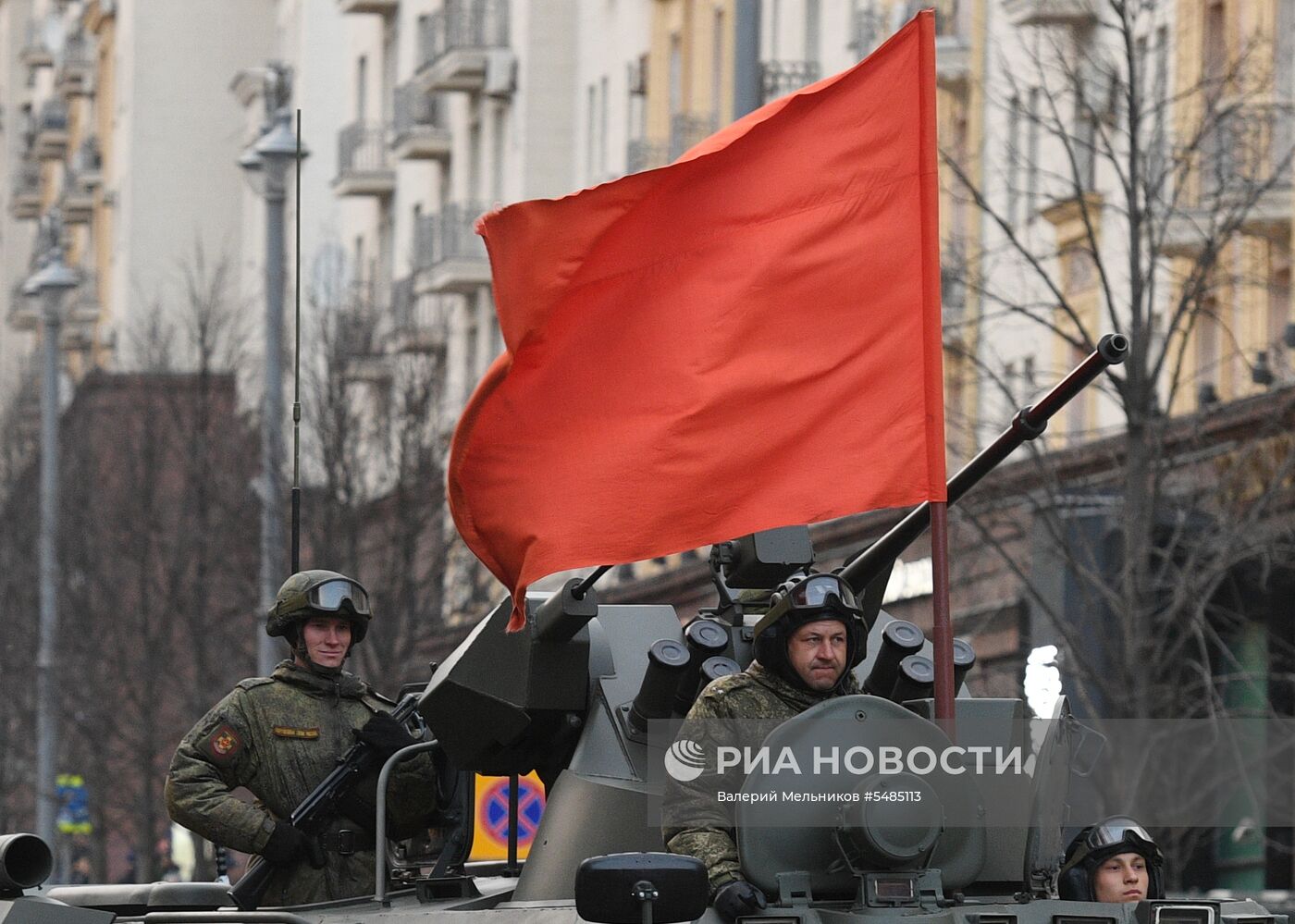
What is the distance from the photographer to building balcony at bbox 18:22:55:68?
252 ft

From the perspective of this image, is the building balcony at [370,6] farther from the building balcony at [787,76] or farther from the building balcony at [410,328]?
the building balcony at [787,76]

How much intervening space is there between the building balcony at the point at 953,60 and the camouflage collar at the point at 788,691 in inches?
839

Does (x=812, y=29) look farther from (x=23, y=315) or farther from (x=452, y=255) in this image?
(x=23, y=315)

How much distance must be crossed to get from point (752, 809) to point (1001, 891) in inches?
32.6

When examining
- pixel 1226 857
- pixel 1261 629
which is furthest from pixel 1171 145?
pixel 1226 857

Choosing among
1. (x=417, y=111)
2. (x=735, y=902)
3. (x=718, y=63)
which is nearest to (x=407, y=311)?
(x=718, y=63)

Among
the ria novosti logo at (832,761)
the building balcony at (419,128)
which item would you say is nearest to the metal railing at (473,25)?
the building balcony at (419,128)

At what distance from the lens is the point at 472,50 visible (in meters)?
45.0

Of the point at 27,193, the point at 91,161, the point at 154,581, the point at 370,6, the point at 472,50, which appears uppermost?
the point at 27,193

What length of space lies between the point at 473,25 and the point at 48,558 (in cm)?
1282

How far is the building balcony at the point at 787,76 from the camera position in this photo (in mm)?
32688

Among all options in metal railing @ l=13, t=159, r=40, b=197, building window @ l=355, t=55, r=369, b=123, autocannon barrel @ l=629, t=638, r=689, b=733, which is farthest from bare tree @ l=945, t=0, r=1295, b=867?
metal railing @ l=13, t=159, r=40, b=197

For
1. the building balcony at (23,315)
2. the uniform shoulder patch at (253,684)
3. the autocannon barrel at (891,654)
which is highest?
the building balcony at (23,315)

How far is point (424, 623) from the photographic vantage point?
95.1 feet
